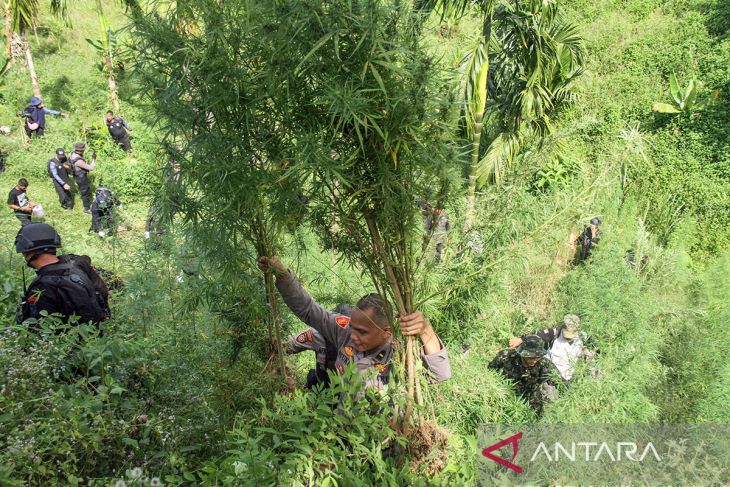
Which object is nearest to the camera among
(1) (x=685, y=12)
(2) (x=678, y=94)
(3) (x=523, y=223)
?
(3) (x=523, y=223)

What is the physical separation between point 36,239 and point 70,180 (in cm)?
804

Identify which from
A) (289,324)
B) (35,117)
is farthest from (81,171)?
(289,324)

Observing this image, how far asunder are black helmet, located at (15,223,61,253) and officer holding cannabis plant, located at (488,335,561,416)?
3511 mm

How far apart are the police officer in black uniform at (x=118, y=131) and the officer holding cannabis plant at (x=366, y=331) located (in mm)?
10271

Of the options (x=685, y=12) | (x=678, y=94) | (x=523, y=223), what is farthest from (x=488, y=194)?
(x=685, y=12)

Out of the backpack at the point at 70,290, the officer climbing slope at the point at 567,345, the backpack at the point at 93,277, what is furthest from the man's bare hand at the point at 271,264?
the officer climbing slope at the point at 567,345

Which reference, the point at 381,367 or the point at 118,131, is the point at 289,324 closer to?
the point at 381,367

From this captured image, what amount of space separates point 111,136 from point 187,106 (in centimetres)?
1101

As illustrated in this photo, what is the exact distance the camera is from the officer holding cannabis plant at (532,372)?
4172mm

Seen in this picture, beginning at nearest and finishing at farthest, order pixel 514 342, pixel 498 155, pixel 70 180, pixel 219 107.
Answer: pixel 219 107
pixel 514 342
pixel 498 155
pixel 70 180

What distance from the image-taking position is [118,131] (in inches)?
452

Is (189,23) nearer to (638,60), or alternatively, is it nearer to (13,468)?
(13,468)

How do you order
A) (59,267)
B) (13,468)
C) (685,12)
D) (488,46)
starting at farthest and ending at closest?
(685,12), (488,46), (59,267), (13,468)

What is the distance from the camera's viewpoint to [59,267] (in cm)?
326
